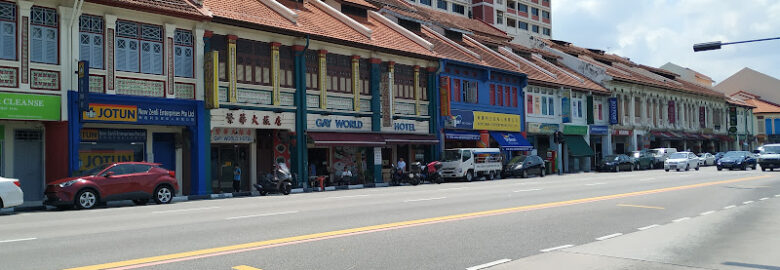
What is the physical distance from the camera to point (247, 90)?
27.1 m

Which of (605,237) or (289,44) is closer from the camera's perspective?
(605,237)

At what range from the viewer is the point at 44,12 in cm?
2169

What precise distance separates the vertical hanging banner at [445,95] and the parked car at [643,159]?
1990 cm

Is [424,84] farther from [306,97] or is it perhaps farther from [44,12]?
[44,12]

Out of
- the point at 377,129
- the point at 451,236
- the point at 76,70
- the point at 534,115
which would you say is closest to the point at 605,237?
the point at 451,236

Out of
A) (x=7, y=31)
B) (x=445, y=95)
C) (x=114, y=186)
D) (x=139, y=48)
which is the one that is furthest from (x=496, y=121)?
(x=7, y=31)

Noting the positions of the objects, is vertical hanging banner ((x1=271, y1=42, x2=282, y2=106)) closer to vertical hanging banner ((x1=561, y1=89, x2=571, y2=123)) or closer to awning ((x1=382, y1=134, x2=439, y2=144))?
awning ((x1=382, y1=134, x2=439, y2=144))

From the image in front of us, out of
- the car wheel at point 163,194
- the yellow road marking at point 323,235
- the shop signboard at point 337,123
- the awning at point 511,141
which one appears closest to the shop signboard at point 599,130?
the awning at point 511,141

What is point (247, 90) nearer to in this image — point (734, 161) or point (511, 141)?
point (511, 141)

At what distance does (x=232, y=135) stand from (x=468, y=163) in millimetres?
12917

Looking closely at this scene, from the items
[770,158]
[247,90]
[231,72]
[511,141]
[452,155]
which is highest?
[231,72]

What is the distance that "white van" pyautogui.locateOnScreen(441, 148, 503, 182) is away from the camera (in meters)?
34.0

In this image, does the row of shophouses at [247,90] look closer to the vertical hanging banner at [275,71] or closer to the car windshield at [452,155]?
the vertical hanging banner at [275,71]

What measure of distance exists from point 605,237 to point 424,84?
86.3 ft
